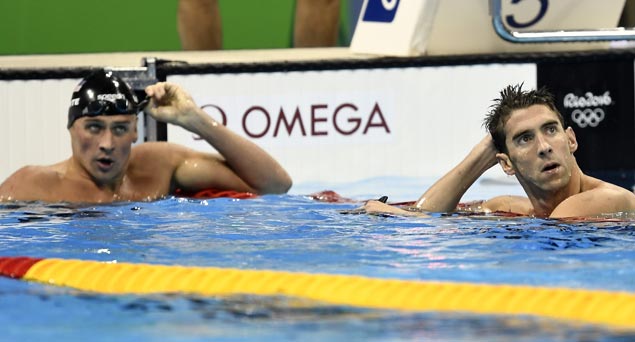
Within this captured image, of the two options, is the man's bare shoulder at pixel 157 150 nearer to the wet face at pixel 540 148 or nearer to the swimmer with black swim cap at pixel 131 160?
the swimmer with black swim cap at pixel 131 160

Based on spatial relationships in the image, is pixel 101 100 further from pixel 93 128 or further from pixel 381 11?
pixel 381 11

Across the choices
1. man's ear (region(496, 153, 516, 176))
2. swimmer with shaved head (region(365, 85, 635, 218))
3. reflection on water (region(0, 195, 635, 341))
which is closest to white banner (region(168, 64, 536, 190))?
reflection on water (region(0, 195, 635, 341))

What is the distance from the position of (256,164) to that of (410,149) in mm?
1093

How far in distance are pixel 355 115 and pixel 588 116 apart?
1.18 metres

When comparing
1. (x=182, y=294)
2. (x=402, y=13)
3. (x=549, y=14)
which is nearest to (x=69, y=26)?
(x=402, y=13)

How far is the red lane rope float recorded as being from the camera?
10.3 ft

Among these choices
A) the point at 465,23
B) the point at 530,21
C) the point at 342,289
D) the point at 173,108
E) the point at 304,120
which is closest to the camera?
the point at 342,289

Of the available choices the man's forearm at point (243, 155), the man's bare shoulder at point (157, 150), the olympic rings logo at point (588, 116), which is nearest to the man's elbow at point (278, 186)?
the man's forearm at point (243, 155)

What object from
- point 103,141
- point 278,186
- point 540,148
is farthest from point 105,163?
point 540,148

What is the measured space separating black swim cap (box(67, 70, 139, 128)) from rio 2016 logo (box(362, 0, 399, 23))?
6.25ft

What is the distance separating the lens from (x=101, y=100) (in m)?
5.39

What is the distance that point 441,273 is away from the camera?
3734 millimetres

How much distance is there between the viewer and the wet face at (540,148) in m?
4.57

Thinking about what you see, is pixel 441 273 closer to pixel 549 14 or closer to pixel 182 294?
pixel 182 294
